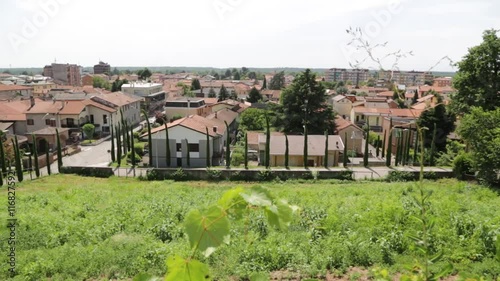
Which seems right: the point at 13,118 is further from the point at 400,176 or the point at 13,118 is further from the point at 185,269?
the point at 185,269

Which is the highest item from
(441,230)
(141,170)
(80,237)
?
(441,230)

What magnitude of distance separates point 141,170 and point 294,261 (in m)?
22.3

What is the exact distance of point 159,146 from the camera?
2964cm

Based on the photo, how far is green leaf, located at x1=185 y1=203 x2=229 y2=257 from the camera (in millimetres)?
1003

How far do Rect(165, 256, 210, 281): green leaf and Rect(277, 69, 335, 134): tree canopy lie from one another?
109ft

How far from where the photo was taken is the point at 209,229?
102cm

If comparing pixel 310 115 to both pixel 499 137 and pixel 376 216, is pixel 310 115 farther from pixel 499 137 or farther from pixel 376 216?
pixel 376 216

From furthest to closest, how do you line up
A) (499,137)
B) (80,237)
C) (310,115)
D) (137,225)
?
(310,115)
(499,137)
(137,225)
(80,237)

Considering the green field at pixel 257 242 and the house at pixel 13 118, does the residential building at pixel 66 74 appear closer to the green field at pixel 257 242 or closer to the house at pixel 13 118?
the house at pixel 13 118

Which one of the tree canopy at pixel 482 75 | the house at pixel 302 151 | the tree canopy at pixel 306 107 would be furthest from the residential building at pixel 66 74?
the tree canopy at pixel 482 75

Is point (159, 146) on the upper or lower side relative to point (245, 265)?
lower

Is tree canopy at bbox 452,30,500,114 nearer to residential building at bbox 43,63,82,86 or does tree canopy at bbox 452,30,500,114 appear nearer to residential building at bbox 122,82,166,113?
residential building at bbox 122,82,166,113

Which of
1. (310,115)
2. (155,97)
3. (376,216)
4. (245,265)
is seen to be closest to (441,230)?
(376,216)

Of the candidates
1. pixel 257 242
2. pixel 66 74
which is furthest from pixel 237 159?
pixel 66 74
